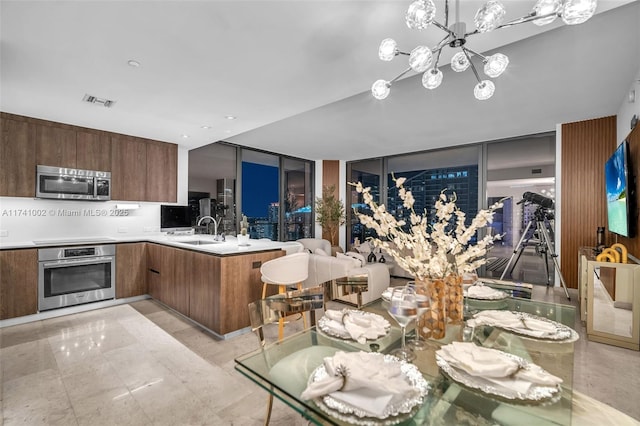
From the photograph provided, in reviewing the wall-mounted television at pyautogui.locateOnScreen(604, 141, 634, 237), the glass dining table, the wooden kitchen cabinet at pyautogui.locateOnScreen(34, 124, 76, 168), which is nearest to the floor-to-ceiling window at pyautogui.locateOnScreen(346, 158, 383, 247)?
the wall-mounted television at pyautogui.locateOnScreen(604, 141, 634, 237)

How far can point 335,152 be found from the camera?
624cm

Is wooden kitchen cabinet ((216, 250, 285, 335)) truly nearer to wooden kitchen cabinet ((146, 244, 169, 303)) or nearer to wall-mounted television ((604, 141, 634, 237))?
wooden kitchen cabinet ((146, 244, 169, 303))

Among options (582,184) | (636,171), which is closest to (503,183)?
(582,184)

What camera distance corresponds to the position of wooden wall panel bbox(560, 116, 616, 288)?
13.0 feet

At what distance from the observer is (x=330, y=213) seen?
262 inches

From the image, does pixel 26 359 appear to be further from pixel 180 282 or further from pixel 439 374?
pixel 439 374

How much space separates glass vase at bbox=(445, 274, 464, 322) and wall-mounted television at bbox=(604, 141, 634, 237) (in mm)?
2504

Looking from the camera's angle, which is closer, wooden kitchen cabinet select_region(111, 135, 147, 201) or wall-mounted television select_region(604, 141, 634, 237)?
wall-mounted television select_region(604, 141, 634, 237)

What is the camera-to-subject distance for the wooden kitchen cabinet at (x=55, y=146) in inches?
139

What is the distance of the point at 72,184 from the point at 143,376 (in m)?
2.87

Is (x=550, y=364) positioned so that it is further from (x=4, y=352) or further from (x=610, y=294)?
(x=4, y=352)

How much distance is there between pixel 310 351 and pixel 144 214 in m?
4.40

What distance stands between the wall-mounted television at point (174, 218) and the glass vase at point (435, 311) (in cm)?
427

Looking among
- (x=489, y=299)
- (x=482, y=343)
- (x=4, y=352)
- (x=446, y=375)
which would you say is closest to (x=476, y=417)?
(x=446, y=375)
